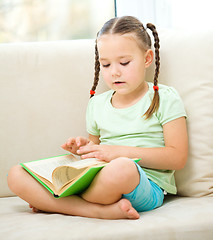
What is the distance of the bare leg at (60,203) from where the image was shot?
1082 millimetres

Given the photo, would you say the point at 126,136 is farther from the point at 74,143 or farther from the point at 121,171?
the point at 121,171

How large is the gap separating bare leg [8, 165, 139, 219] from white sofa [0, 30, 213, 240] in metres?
0.04

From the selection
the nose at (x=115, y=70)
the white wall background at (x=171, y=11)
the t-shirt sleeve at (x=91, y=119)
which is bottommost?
the t-shirt sleeve at (x=91, y=119)

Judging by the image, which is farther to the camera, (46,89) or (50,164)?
(46,89)

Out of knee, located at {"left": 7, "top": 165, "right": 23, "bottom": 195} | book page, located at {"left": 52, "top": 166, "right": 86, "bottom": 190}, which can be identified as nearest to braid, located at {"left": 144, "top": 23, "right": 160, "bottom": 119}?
book page, located at {"left": 52, "top": 166, "right": 86, "bottom": 190}

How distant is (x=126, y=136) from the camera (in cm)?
140

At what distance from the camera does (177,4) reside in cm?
203

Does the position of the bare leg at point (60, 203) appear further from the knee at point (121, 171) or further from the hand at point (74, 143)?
the hand at point (74, 143)

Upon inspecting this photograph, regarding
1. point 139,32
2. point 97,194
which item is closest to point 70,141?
point 97,194

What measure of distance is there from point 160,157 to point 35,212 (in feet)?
1.54

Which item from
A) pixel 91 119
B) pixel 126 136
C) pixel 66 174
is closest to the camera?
pixel 66 174

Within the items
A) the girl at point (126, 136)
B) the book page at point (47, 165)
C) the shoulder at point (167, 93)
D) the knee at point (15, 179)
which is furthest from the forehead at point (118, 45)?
the knee at point (15, 179)

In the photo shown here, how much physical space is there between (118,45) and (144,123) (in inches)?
11.9

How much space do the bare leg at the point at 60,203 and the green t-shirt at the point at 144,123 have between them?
0.25 meters
